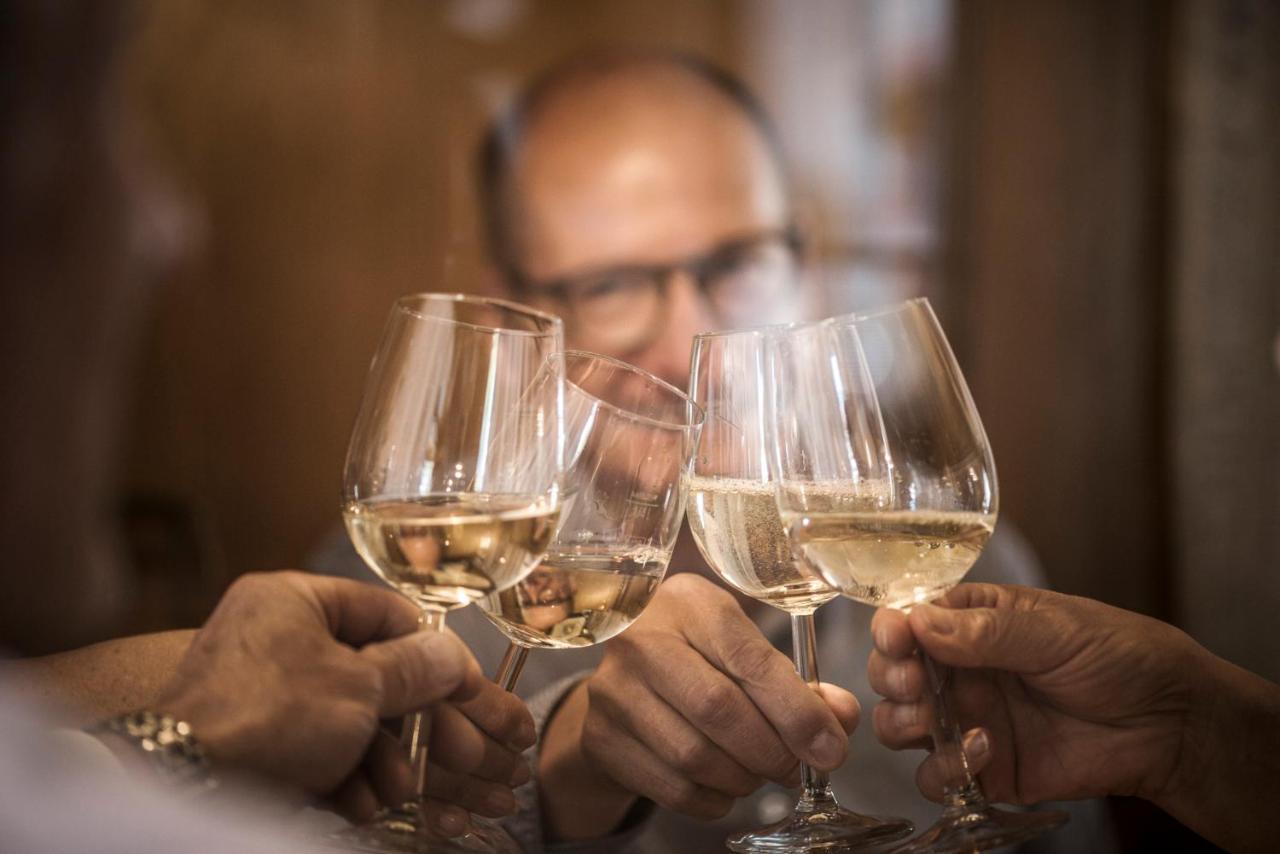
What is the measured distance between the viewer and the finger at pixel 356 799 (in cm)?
51

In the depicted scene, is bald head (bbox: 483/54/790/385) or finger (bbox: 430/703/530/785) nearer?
finger (bbox: 430/703/530/785)

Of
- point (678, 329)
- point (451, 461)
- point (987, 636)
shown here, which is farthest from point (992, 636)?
point (678, 329)

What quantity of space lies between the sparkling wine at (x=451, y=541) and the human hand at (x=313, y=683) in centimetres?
2

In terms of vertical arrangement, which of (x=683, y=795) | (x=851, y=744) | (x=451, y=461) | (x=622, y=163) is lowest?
(x=851, y=744)

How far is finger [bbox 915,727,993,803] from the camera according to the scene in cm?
62

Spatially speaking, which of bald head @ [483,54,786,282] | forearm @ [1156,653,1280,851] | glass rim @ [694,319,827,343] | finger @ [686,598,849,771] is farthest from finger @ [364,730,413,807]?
bald head @ [483,54,786,282]

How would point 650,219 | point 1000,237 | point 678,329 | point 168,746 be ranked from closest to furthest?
point 168,746, point 678,329, point 650,219, point 1000,237

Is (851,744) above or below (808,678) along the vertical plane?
below

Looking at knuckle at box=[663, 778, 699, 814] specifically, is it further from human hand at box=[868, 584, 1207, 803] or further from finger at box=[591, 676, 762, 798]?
human hand at box=[868, 584, 1207, 803]

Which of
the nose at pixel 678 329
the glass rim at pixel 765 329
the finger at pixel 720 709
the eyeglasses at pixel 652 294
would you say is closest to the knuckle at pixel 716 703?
the finger at pixel 720 709

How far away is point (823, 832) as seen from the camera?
616mm

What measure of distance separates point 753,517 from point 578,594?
0.11 metres

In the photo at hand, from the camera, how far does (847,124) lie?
225 cm

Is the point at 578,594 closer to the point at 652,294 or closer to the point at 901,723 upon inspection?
the point at 901,723
